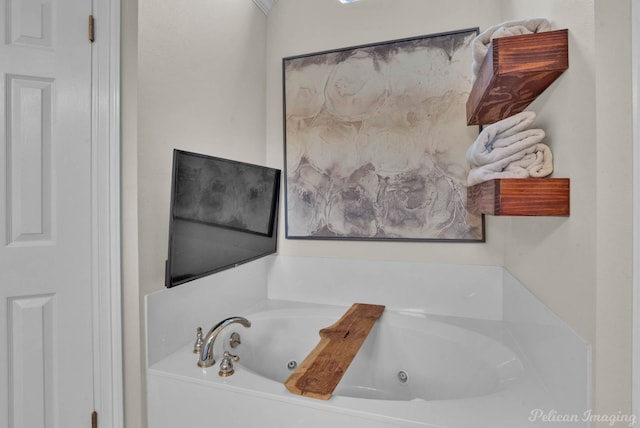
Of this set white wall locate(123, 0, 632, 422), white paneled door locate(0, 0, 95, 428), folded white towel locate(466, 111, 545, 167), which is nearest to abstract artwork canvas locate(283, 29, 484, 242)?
white wall locate(123, 0, 632, 422)

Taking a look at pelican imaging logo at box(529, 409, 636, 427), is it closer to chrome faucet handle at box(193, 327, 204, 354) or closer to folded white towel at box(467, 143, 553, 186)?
folded white towel at box(467, 143, 553, 186)

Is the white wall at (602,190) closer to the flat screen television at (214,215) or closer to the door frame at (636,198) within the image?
the door frame at (636,198)

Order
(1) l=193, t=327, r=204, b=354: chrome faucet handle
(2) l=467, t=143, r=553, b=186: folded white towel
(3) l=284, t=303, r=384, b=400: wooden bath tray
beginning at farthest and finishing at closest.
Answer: (1) l=193, t=327, r=204, b=354: chrome faucet handle, (3) l=284, t=303, r=384, b=400: wooden bath tray, (2) l=467, t=143, r=553, b=186: folded white towel

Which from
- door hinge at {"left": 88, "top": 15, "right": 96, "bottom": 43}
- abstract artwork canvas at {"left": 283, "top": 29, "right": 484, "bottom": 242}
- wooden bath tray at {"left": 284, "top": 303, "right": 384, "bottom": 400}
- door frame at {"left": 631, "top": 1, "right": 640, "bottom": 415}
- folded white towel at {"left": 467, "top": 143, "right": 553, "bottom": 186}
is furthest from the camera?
abstract artwork canvas at {"left": 283, "top": 29, "right": 484, "bottom": 242}

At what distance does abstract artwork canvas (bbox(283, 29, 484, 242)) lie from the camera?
1953 millimetres

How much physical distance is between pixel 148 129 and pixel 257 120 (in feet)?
3.14

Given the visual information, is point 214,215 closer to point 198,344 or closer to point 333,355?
point 198,344

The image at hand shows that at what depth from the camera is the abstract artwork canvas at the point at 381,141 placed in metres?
1.95

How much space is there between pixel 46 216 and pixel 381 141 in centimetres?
178

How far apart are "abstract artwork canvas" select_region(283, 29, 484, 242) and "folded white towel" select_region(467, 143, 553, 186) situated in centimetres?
86

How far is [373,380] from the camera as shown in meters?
1.88

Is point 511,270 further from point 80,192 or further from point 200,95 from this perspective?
point 80,192

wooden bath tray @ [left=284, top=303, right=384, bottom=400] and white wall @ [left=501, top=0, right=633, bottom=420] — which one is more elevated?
white wall @ [left=501, top=0, right=633, bottom=420]

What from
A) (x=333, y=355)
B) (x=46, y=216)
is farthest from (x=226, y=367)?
(x=46, y=216)
